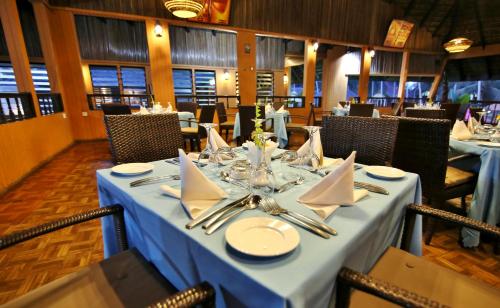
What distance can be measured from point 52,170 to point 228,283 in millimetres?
4158

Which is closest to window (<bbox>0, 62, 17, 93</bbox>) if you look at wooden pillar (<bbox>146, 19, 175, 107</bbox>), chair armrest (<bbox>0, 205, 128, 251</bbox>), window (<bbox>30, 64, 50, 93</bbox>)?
window (<bbox>30, 64, 50, 93</bbox>)

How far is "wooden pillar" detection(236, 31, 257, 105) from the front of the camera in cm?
634

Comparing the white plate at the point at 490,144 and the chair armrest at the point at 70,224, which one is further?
the white plate at the point at 490,144

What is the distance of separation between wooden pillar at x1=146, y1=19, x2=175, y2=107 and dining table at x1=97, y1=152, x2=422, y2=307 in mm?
4994

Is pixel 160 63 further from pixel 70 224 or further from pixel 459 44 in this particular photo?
pixel 459 44

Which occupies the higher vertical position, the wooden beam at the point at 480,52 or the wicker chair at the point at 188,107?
the wooden beam at the point at 480,52

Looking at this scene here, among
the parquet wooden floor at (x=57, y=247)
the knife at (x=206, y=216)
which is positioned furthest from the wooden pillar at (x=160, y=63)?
the knife at (x=206, y=216)

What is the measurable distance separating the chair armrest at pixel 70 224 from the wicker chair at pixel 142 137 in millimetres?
610

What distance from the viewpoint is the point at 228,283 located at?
22.3 inches

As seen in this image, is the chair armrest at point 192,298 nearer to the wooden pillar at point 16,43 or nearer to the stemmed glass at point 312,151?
the stemmed glass at point 312,151

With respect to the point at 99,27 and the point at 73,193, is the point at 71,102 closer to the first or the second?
the point at 73,193

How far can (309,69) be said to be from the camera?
24.2 feet

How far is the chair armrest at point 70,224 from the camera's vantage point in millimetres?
798

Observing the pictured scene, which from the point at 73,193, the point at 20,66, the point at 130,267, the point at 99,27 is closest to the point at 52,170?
the point at 73,193
